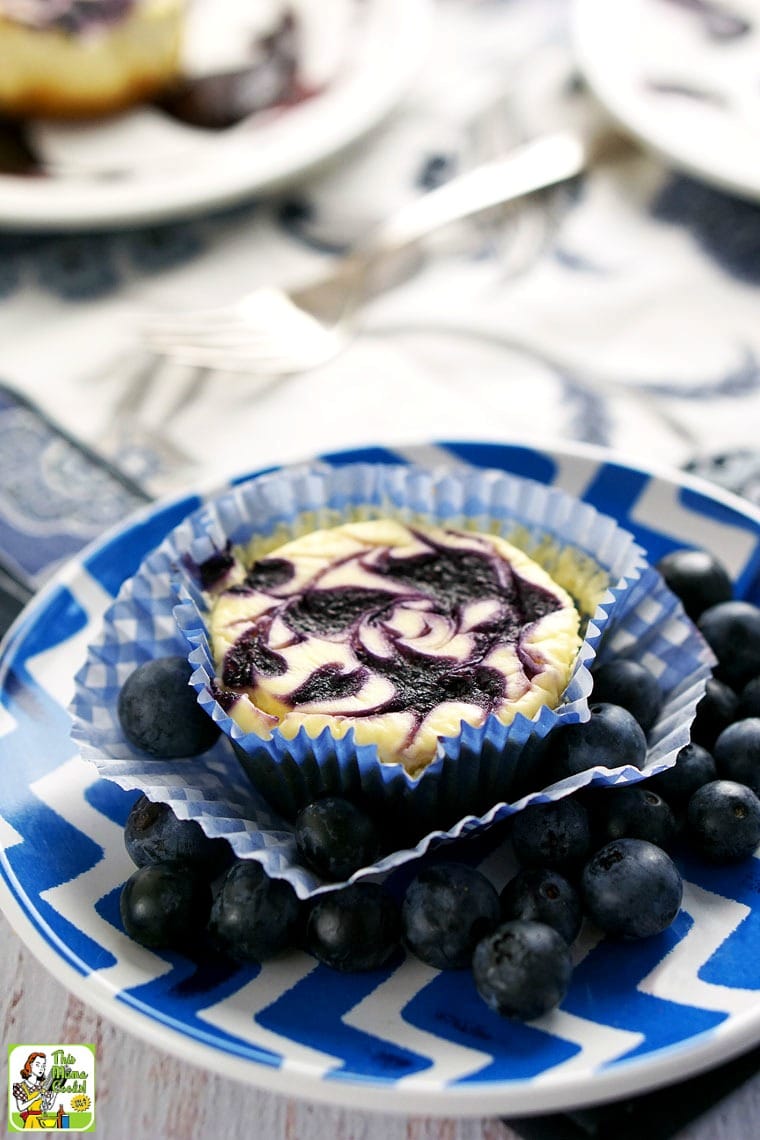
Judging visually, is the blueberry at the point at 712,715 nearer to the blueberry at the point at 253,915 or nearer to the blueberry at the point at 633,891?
the blueberry at the point at 633,891

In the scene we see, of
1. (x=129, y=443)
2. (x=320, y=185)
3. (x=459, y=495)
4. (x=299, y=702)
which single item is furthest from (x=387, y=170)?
(x=299, y=702)

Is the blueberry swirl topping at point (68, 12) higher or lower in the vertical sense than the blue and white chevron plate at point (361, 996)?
higher

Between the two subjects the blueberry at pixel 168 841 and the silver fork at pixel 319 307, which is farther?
the silver fork at pixel 319 307

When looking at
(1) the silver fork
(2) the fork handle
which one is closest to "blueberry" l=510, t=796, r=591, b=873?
(1) the silver fork

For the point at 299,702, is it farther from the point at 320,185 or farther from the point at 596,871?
the point at 320,185

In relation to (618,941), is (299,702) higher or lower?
higher

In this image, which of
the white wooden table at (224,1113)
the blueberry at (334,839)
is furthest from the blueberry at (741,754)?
the blueberry at (334,839)

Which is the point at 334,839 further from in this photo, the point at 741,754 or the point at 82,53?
the point at 82,53

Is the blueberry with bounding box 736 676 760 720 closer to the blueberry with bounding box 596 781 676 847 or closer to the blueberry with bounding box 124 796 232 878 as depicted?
the blueberry with bounding box 596 781 676 847
